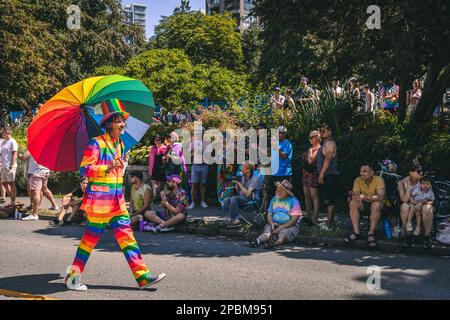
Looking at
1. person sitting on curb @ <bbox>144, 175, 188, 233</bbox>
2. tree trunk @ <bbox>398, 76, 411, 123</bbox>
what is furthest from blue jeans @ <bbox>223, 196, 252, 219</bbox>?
tree trunk @ <bbox>398, 76, 411, 123</bbox>

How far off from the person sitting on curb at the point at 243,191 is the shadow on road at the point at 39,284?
14.4 ft

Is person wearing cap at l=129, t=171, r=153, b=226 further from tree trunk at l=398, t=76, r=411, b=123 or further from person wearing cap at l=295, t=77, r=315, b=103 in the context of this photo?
tree trunk at l=398, t=76, r=411, b=123

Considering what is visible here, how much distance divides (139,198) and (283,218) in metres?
3.15

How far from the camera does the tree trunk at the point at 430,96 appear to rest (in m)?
13.3

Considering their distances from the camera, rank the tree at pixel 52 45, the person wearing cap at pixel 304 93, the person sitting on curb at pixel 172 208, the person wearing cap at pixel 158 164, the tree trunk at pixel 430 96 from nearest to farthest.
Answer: the person sitting on curb at pixel 172 208 → the tree trunk at pixel 430 96 → the person wearing cap at pixel 158 164 → the person wearing cap at pixel 304 93 → the tree at pixel 52 45

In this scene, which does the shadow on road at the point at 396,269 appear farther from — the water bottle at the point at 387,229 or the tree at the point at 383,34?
the tree at the point at 383,34

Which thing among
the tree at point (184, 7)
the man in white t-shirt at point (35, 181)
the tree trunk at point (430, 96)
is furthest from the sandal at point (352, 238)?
the tree at point (184, 7)

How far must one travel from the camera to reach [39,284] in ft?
23.0

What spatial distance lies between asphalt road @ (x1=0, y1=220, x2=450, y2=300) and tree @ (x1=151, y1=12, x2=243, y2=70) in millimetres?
36576

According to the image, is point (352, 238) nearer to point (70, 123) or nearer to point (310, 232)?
point (310, 232)

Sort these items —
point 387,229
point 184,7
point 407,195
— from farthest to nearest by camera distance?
point 184,7
point 387,229
point 407,195

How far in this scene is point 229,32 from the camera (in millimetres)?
47781

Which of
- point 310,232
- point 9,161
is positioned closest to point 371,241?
point 310,232
